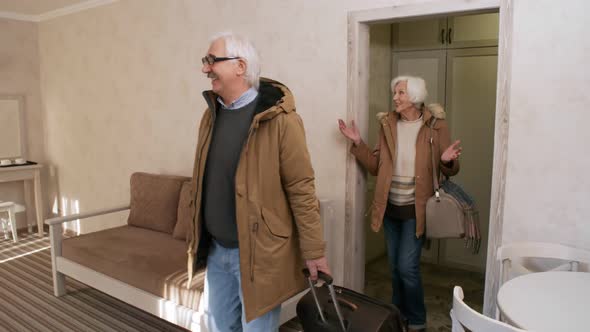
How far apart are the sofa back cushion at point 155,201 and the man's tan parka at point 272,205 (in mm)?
2034

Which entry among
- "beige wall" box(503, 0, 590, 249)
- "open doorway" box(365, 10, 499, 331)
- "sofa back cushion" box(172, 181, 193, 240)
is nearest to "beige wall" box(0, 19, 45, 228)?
"sofa back cushion" box(172, 181, 193, 240)

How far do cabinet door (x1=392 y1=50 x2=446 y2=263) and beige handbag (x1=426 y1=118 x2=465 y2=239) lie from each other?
131 centimetres

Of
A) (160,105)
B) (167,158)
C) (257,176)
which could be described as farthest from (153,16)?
(257,176)

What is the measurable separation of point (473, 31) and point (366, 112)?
1.43 m

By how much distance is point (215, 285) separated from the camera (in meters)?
1.91

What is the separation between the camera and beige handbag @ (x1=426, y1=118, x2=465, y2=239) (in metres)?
2.58

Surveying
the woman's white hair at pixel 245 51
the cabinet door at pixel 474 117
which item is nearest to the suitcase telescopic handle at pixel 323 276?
the woman's white hair at pixel 245 51

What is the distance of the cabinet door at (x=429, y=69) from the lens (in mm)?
3938

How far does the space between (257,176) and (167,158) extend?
2.57m

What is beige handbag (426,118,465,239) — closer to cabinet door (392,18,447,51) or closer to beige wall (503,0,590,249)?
beige wall (503,0,590,249)

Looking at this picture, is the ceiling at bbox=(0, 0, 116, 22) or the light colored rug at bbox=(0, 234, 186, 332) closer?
the light colored rug at bbox=(0, 234, 186, 332)

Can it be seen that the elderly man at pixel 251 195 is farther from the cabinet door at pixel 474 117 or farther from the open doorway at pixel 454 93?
the cabinet door at pixel 474 117

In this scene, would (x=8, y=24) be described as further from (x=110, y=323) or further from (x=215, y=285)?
(x=215, y=285)

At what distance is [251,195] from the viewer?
1.75 meters
